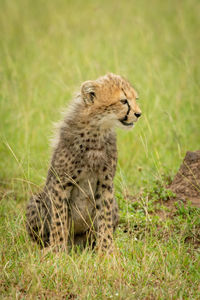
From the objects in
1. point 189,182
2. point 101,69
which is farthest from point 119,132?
point 189,182

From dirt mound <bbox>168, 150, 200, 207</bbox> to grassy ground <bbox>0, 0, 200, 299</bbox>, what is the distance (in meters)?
0.16

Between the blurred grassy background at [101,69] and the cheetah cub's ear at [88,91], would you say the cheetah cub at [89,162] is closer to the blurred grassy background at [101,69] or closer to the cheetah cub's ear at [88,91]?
the cheetah cub's ear at [88,91]

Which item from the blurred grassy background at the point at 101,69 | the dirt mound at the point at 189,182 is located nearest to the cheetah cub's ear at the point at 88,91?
the blurred grassy background at the point at 101,69

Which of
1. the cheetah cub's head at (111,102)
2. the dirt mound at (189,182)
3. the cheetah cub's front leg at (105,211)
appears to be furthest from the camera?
the dirt mound at (189,182)

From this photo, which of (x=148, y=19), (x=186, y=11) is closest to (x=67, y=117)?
(x=148, y=19)

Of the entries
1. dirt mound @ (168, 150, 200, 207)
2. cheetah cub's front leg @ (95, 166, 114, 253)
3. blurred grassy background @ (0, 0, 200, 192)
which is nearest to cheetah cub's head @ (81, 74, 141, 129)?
blurred grassy background @ (0, 0, 200, 192)

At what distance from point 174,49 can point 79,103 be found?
4985mm

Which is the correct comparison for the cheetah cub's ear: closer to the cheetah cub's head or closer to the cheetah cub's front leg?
the cheetah cub's head

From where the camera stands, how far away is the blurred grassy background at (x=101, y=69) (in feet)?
18.0

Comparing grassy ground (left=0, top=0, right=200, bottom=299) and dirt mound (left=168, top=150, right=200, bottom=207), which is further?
dirt mound (left=168, top=150, right=200, bottom=207)

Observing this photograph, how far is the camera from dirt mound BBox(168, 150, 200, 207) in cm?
420

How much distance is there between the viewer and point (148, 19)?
392 inches

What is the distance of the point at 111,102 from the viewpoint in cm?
361

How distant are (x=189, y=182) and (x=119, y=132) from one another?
5.77 ft
